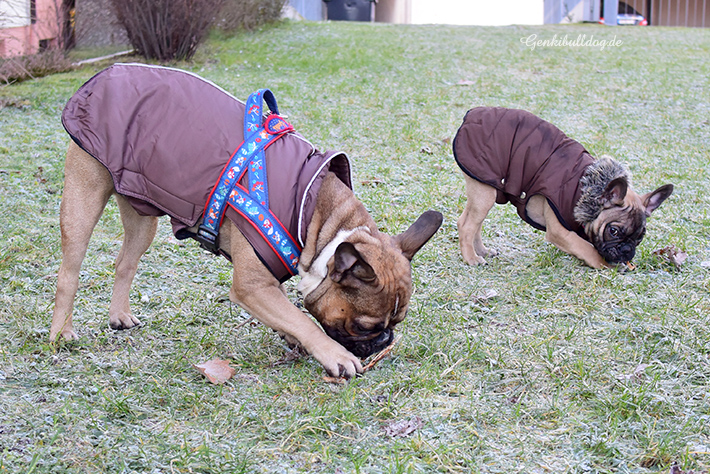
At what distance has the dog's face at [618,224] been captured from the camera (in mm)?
5117

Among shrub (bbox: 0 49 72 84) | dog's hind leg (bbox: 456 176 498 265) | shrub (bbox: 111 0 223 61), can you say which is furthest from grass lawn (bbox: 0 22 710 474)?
shrub (bbox: 111 0 223 61)

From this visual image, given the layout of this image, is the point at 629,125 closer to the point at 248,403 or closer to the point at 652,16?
the point at 248,403

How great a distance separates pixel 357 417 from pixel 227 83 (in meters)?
9.56

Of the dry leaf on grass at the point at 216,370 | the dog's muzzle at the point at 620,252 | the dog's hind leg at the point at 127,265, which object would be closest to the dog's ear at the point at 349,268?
the dry leaf on grass at the point at 216,370

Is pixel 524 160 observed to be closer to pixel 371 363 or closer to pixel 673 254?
pixel 673 254

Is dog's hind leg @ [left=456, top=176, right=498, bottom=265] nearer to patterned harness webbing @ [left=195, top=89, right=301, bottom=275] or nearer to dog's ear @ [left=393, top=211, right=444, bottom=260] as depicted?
dog's ear @ [left=393, top=211, right=444, bottom=260]

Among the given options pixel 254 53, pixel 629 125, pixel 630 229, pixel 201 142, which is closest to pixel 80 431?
pixel 201 142

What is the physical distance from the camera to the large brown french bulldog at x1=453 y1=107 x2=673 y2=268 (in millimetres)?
5188

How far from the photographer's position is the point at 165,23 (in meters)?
12.7

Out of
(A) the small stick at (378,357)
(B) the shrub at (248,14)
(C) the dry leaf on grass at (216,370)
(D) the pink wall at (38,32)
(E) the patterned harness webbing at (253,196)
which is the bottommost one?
(C) the dry leaf on grass at (216,370)

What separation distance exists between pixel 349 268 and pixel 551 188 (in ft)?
9.16

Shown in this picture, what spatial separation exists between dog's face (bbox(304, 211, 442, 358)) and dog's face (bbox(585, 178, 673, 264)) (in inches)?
87.5

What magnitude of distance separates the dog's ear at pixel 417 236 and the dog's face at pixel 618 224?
7.21ft

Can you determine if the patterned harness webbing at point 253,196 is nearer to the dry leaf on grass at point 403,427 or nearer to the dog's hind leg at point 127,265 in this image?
the dog's hind leg at point 127,265
